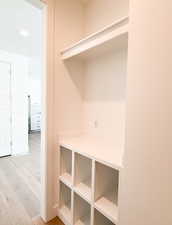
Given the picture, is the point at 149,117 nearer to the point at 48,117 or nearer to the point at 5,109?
the point at 48,117

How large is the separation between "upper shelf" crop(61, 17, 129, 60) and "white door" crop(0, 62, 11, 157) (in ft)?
7.78

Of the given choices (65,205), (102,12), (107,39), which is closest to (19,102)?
(65,205)

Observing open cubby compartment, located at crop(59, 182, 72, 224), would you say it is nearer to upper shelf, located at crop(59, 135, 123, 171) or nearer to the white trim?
the white trim

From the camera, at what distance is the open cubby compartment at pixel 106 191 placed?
3.59ft

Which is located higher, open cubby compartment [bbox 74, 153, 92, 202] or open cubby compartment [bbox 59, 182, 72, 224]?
open cubby compartment [bbox 74, 153, 92, 202]

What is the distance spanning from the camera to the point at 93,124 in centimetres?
169

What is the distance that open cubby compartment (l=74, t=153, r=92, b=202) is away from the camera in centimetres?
131

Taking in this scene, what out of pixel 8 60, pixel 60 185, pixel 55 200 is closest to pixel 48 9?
pixel 60 185

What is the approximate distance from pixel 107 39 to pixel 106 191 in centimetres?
128

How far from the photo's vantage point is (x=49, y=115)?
4.93 ft

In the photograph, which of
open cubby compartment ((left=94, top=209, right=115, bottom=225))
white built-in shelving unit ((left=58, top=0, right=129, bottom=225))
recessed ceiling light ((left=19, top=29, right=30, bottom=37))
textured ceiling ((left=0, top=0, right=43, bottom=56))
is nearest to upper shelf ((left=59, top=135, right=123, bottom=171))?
white built-in shelving unit ((left=58, top=0, right=129, bottom=225))

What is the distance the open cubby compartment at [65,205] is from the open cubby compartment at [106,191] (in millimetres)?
514

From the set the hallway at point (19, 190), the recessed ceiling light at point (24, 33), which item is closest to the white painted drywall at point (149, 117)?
the hallway at point (19, 190)

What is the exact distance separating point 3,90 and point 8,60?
70 cm
